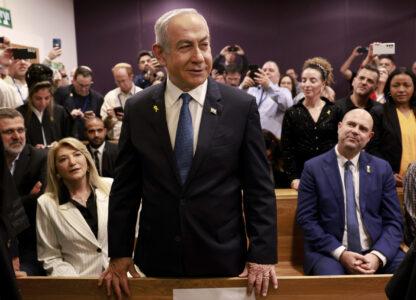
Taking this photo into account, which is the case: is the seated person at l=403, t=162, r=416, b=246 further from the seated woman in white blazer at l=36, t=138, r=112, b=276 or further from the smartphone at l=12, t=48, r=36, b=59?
the smartphone at l=12, t=48, r=36, b=59

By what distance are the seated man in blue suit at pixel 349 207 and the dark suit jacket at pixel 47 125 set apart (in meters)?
2.30

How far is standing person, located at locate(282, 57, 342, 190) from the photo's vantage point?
10.2ft

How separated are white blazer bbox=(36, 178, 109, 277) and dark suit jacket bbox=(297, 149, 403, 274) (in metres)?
1.16

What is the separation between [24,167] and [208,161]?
193 centimetres

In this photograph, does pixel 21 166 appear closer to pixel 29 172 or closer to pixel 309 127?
pixel 29 172

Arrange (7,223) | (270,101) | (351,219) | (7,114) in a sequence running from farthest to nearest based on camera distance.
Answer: (270,101) < (7,114) < (351,219) < (7,223)

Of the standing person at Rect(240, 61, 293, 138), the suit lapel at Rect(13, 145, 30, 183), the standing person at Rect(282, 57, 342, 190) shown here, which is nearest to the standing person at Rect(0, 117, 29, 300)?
the suit lapel at Rect(13, 145, 30, 183)

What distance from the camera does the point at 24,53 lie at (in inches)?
164

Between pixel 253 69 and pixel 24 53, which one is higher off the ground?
pixel 24 53

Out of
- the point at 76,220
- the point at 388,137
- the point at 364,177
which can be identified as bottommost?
the point at 76,220

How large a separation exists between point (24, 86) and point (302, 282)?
3.93 meters

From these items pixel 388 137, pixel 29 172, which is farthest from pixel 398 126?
pixel 29 172

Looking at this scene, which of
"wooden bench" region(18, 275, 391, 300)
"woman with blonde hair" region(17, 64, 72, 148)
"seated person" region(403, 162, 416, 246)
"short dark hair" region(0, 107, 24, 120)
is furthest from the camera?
"woman with blonde hair" region(17, 64, 72, 148)

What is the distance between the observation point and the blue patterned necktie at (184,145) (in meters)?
1.29
